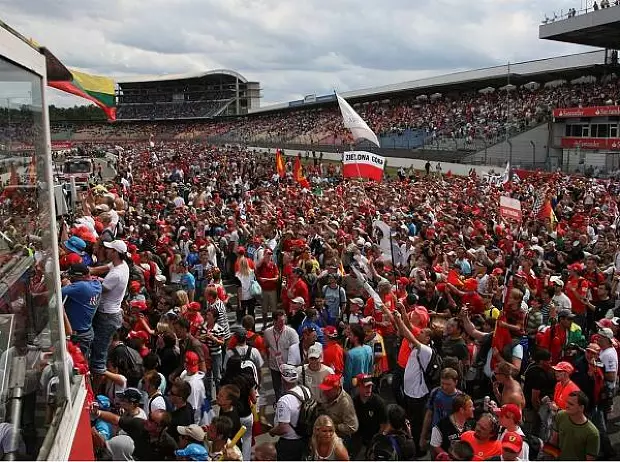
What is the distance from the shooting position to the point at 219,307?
23.7 ft

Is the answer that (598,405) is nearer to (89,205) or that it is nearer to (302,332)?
(302,332)

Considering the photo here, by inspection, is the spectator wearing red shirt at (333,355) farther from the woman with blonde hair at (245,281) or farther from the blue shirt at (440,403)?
the woman with blonde hair at (245,281)

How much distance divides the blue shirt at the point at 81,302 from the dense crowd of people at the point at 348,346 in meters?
0.02

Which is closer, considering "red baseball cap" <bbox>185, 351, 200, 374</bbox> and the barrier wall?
"red baseball cap" <bbox>185, 351, 200, 374</bbox>

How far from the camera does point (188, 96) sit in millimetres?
103500

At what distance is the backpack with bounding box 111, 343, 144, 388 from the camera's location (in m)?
5.73

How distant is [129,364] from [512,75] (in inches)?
1657

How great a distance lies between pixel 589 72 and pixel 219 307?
1560 inches

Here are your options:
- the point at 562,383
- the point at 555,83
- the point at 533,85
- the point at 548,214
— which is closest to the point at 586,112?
the point at 555,83

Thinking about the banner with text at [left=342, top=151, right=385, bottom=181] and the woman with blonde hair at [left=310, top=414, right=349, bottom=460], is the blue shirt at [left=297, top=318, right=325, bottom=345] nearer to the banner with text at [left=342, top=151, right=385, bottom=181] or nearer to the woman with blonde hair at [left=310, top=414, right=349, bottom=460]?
the woman with blonde hair at [left=310, top=414, right=349, bottom=460]

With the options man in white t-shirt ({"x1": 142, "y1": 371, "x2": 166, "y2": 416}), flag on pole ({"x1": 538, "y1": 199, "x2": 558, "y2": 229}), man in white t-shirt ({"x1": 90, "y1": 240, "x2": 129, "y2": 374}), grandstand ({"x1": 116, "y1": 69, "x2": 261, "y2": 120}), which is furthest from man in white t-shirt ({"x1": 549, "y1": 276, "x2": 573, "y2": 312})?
grandstand ({"x1": 116, "y1": 69, "x2": 261, "y2": 120})

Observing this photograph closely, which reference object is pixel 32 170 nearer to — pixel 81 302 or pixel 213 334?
pixel 81 302

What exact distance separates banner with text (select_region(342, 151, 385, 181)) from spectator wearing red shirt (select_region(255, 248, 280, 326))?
528cm

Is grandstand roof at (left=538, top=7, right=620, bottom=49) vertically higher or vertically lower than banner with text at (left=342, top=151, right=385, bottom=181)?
higher
